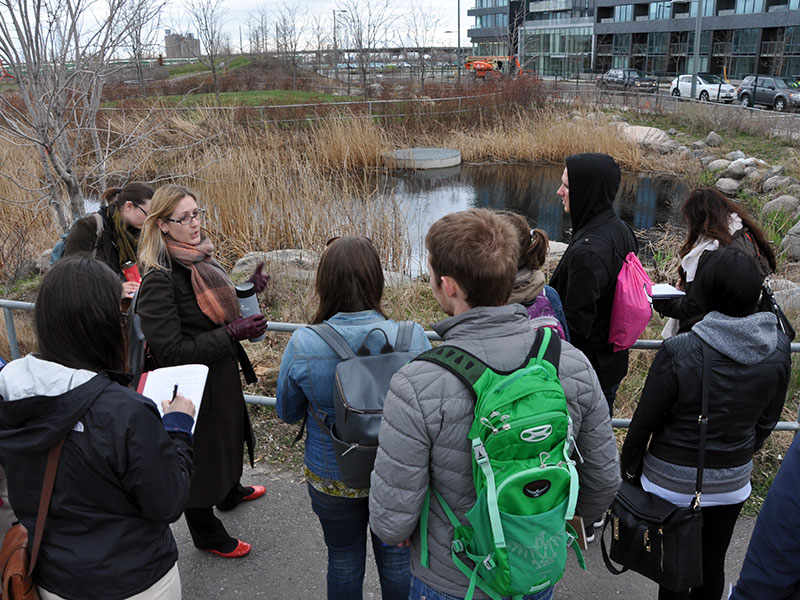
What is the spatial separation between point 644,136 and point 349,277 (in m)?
17.0

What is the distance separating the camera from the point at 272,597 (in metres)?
2.53

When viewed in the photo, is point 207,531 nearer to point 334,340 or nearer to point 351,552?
point 351,552

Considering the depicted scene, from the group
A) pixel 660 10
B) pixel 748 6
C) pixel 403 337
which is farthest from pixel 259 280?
pixel 660 10

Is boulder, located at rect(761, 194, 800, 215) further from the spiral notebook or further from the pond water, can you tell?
the spiral notebook

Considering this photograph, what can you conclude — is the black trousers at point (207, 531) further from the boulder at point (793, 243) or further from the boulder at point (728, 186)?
the boulder at point (728, 186)

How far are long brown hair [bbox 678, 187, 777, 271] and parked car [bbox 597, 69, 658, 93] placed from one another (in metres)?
28.7

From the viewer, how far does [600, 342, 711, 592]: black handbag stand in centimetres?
207

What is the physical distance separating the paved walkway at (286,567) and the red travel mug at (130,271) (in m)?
1.26

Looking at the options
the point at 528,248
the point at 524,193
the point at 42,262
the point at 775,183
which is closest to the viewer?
the point at 528,248

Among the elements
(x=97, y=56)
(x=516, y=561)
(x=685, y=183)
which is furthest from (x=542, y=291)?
(x=685, y=183)

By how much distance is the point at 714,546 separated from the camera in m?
2.22

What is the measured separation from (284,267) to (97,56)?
2.35 metres

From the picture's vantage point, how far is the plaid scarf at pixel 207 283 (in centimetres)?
250

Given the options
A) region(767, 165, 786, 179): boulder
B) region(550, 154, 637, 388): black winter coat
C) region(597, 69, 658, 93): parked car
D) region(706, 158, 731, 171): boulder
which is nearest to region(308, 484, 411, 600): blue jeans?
region(550, 154, 637, 388): black winter coat
